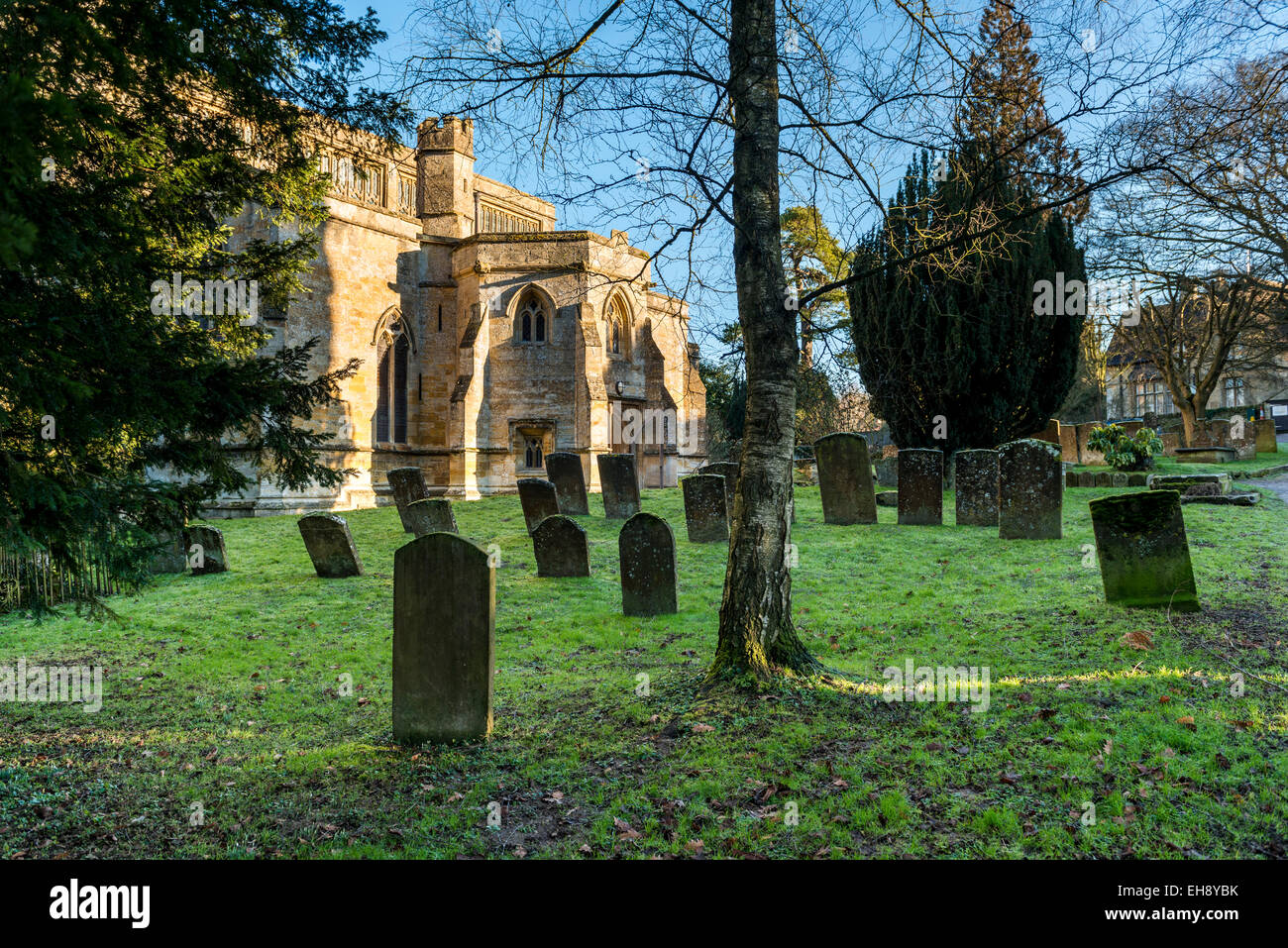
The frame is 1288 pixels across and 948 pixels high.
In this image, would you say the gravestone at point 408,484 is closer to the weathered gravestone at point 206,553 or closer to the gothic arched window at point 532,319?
the weathered gravestone at point 206,553

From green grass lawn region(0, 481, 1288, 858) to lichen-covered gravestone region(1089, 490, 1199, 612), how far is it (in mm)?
225

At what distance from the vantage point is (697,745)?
14.0 feet

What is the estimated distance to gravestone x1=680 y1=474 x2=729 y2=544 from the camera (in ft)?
39.3

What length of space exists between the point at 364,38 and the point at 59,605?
809cm

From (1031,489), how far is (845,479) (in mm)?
3271

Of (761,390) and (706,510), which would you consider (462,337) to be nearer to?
(706,510)

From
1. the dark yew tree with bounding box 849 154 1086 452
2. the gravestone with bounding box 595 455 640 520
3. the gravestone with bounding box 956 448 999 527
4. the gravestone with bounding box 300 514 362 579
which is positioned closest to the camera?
the gravestone with bounding box 300 514 362 579

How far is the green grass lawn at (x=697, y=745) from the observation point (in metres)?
3.40

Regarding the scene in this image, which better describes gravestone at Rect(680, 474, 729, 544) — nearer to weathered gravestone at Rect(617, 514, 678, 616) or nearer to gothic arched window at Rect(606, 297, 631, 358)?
weathered gravestone at Rect(617, 514, 678, 616)

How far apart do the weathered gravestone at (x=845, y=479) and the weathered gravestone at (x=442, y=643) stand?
30.1ft

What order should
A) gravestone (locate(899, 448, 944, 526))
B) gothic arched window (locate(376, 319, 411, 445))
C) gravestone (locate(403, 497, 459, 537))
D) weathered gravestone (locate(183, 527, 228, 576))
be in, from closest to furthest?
weathered gravestone (locate(183, 527, 228, 576)), gravestone (locate(403, 497, 459, 537)), gravestone (locate(899, 448, 944, 526)), gothic arched window (locate(376, 319, 411, 445))

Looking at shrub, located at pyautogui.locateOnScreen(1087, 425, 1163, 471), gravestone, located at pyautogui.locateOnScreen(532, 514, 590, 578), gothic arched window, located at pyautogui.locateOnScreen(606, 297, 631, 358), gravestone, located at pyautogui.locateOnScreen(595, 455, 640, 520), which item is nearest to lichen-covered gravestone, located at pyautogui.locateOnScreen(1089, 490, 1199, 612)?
gravestone, located at pyautogui.locateOnScreen(532, 514, 590, 578)

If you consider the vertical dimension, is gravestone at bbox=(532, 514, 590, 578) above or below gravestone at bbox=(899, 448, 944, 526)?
below
